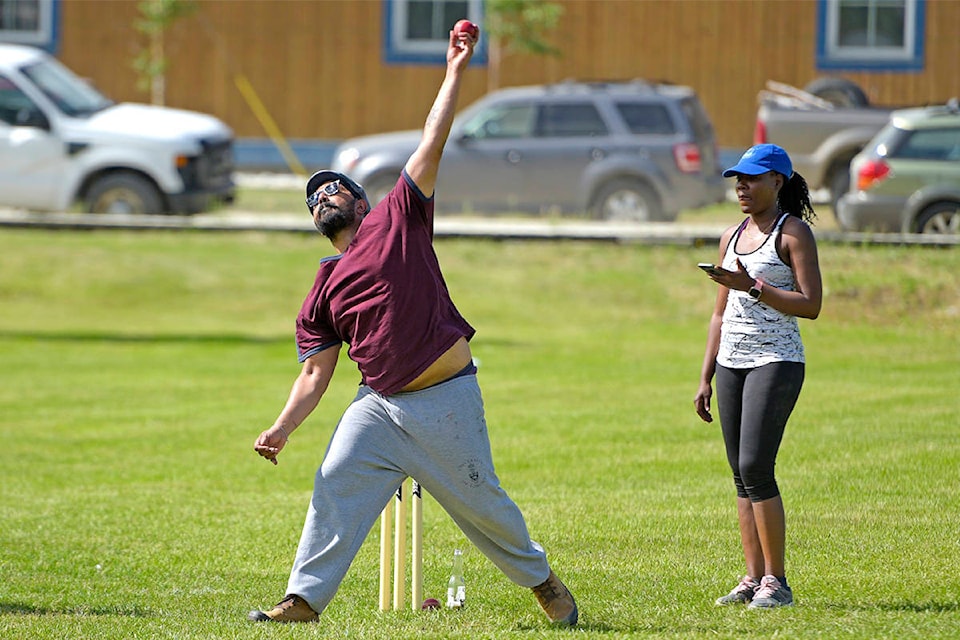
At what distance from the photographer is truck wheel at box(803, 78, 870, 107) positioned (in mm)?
24641

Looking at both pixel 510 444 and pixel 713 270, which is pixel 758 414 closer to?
pixel 713 270

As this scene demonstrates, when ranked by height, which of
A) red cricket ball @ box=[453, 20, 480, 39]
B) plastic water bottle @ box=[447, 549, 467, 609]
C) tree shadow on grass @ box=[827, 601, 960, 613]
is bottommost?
plastic water bottle @ box=[447, 549, 467, 609]

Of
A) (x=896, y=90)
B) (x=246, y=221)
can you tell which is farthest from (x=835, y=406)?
(x=896, y=90)

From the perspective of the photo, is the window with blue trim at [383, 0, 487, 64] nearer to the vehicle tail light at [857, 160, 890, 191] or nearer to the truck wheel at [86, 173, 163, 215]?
the truck wheel at [86, 173, 163, 215]

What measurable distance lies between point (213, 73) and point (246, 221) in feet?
28.7

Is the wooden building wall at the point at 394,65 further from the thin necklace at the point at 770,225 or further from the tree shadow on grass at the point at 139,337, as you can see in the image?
the thin necklace at the point at 770,225

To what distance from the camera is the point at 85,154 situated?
67.9ft

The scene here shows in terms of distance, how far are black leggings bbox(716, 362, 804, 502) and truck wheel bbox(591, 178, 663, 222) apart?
49.0 feet

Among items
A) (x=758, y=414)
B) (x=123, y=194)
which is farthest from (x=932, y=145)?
(x=758, y=414)

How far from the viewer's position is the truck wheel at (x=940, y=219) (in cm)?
1839

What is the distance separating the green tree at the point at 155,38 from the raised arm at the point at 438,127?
2334 cm

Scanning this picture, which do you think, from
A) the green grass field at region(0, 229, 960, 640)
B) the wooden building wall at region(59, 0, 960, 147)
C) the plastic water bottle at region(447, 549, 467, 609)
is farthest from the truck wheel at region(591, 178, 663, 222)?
the plastic water bottle at region(447, 549, 467, 609)

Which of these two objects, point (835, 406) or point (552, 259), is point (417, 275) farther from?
point (552, 259)

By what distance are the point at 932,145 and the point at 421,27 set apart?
12.9 meters
